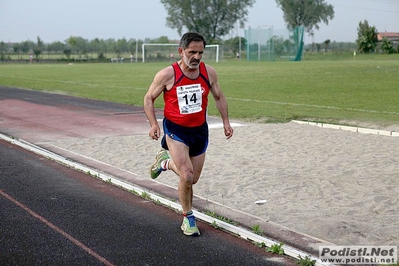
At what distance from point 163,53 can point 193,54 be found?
256 ft

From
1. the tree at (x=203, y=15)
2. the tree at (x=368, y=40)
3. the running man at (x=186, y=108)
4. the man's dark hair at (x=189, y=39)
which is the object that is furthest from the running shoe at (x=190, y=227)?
the tree at (x=203, y=15)

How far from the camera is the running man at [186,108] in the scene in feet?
22.4

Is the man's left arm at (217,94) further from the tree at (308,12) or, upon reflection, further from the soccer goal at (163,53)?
the tree at (308,12)

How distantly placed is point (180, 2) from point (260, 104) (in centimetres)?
9359

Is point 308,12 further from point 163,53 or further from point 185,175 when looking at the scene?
point 185,175

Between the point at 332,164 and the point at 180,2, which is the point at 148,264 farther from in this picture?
the point at 180,2

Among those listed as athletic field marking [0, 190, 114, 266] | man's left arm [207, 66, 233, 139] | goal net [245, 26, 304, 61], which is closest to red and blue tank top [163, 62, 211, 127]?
man's left arm [207, 66, 233, 139]

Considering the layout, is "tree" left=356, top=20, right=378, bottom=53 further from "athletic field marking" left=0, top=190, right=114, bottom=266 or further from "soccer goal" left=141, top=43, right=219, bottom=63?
"athletic field marking" left=0, top=190, right=114, bottom=266

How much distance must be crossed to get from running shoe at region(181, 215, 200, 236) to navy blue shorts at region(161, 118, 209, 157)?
661mm

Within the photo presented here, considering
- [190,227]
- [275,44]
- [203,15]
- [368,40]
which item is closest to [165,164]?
[190,227]

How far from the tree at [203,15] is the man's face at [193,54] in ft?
347

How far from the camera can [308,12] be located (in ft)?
426

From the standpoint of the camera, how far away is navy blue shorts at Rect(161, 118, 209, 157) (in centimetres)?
698

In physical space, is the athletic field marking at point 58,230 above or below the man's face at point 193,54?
below
